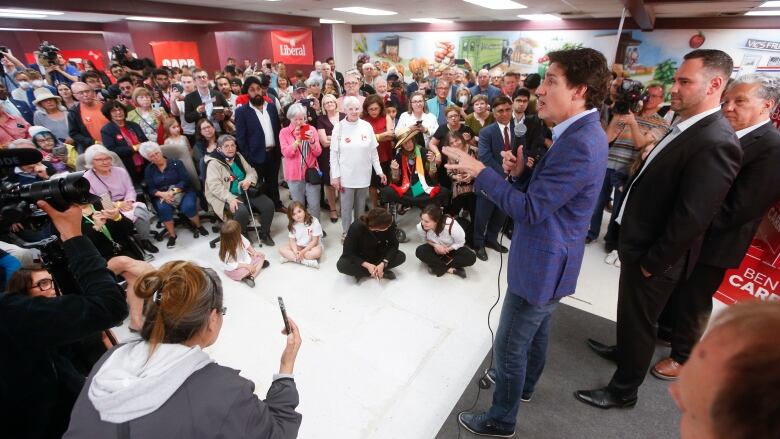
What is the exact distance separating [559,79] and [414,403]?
1.90 metres

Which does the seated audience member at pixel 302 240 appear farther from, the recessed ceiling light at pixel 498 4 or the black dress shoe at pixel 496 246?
the recessed ceiling light at pixel 498 4

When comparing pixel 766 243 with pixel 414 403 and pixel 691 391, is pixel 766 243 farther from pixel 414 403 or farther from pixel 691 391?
pixel 691 391

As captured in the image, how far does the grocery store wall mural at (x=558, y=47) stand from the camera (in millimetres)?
7590

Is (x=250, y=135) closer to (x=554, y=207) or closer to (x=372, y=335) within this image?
(x=372, y=335)

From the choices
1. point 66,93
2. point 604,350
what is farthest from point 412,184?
point 66,93

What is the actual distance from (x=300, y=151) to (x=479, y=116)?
2.09m

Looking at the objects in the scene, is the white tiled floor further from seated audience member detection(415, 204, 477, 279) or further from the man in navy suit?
the man in navy suit

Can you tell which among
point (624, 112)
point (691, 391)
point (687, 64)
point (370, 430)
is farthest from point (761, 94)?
point (370, 430)

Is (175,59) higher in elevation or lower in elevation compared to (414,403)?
higher

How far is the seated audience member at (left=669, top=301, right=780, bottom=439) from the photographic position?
0.43 m

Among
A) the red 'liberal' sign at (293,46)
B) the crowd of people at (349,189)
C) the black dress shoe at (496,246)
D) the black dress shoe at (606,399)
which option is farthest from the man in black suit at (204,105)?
the red 'liberal' sign at (293,46)

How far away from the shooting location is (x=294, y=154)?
3836mm

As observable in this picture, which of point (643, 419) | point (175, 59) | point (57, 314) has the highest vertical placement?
point (175, 59)

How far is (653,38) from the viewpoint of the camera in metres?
8.48
